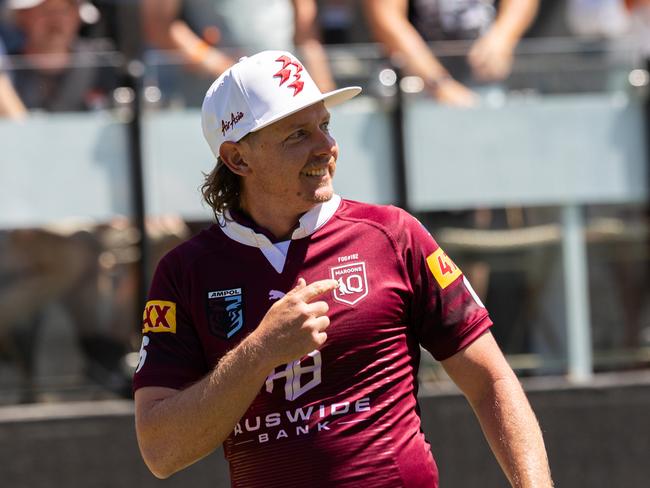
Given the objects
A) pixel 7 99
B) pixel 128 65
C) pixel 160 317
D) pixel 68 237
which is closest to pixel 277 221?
pixel 160 317

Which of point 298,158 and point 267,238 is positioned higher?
point 298,158

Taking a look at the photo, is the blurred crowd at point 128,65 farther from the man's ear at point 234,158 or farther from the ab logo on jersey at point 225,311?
the ab logo on jersey at point 225,311

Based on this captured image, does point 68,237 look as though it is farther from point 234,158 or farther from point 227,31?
point 234,158

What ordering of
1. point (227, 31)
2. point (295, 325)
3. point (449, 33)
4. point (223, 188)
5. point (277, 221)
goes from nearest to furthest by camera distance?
point (295, 325)
point (277, 221)
point (223, 188)
point (227, 31)
point (449, 33)

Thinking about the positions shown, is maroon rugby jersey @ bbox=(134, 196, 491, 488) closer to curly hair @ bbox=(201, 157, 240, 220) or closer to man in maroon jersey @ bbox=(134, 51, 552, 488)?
man in maroon jersey @ bbox=(134, 51, 552, 488)

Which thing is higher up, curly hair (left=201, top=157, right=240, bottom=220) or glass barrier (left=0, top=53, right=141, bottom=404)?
curly hair (left=201, top=157, right=240, bottom=220)

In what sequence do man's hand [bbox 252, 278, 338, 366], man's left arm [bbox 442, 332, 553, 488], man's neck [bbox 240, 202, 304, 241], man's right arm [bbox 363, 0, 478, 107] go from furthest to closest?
1. man's right arm [bbox 363, 0, 478, 107]
2. man's neck [bbox 240, 202, 304, 241]
3. man's left arm [bbox 442, 332, 553, 488]
4. man's hand [bbox 252, 278, 338, 366]

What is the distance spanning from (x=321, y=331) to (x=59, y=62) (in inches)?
161

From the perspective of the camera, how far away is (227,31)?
6770mm

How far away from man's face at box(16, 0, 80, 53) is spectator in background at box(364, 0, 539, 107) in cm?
158

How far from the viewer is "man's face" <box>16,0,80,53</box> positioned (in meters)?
6.81

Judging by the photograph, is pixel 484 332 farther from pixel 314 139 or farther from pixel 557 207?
pixel 557 207

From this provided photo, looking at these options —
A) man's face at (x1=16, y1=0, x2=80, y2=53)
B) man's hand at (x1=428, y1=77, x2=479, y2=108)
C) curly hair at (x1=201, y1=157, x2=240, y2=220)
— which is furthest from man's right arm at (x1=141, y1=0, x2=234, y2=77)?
curly hair at (x1=201, y1=157, x2=240, y2=220)

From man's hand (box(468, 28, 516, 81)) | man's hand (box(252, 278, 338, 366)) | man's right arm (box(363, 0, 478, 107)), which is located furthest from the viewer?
man's hand (box(468, 28, 516, 81))
